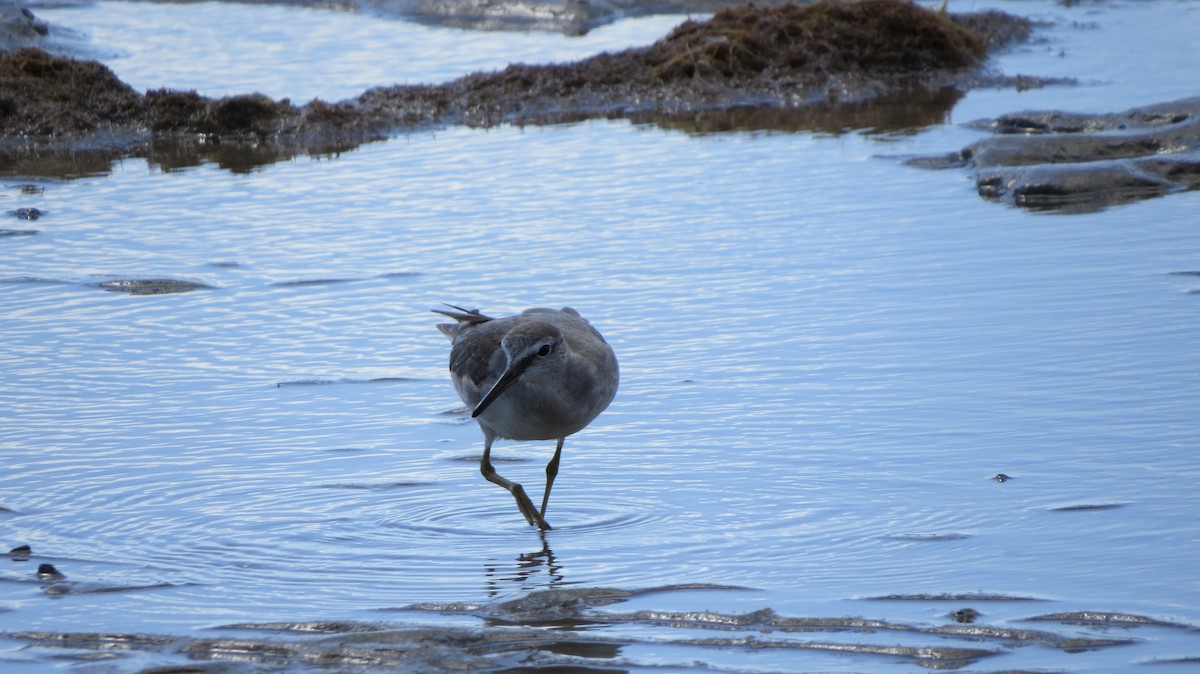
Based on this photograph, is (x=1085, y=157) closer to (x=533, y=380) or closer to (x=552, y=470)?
(x=552, y=470)

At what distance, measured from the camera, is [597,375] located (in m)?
6.09

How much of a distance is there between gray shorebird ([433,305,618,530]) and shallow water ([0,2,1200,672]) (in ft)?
1.17

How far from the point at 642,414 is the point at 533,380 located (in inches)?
54.0

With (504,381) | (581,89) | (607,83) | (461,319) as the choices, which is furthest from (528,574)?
(607,83)

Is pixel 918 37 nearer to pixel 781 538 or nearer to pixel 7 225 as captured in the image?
pixel 7 225

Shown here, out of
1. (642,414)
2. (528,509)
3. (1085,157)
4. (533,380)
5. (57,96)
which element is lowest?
(528,509)

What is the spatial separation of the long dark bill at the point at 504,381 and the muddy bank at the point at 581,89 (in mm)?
9170

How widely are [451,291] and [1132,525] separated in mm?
4779

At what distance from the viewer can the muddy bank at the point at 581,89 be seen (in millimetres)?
15258

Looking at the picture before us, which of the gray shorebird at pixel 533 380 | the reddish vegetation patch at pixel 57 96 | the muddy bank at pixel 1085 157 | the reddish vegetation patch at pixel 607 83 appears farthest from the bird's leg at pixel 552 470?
the reddish vegetation patch at pixel 57 96

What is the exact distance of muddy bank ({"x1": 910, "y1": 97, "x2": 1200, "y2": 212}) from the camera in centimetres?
1114

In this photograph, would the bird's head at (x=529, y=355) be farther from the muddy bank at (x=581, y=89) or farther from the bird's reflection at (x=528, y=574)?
the muddy bank at (x=581, y=89)

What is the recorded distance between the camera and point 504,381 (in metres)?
5.84

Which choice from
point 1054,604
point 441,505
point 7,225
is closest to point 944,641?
point 1054,604
